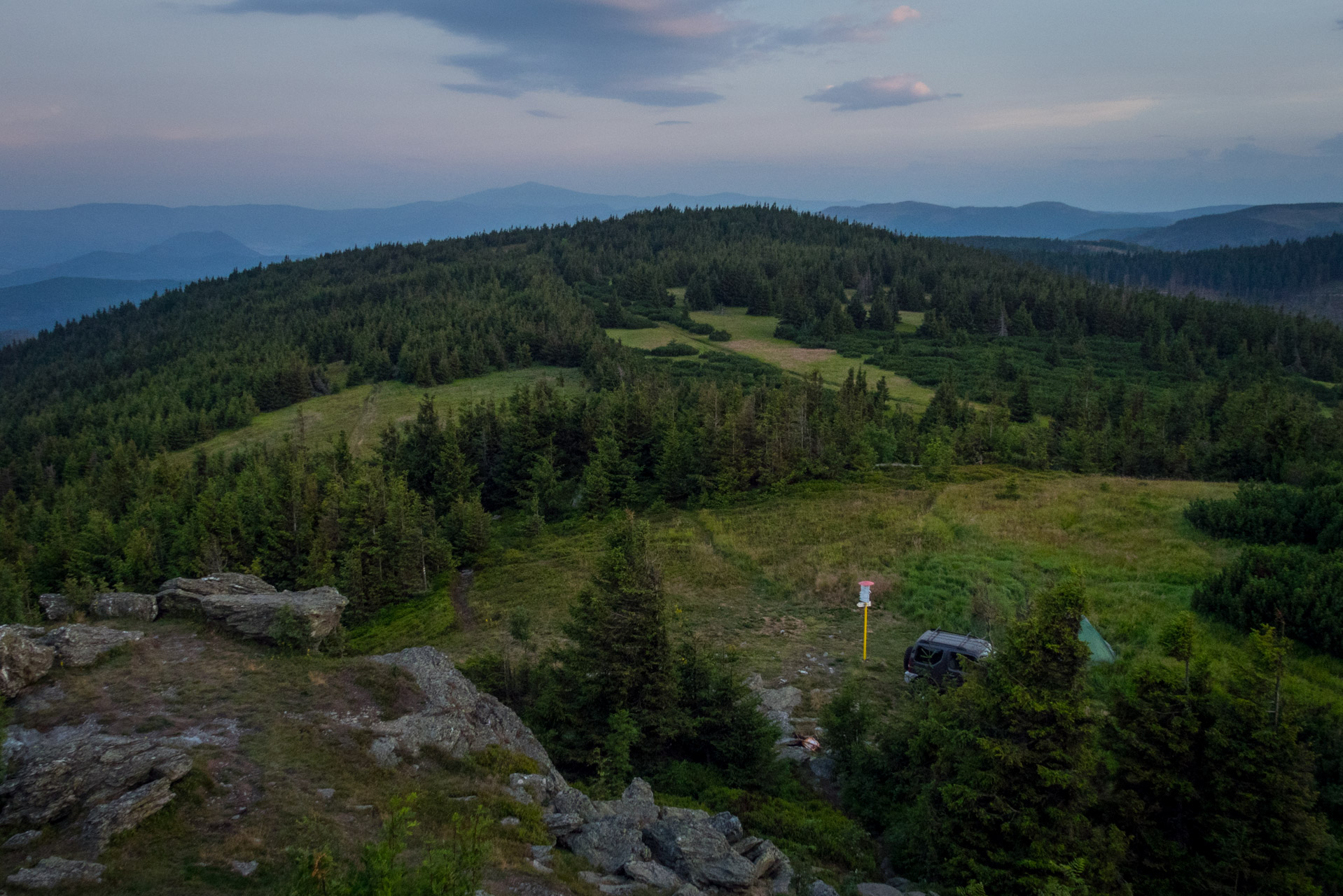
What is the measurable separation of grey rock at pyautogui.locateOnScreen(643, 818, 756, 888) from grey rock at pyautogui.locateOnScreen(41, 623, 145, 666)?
11733 mm

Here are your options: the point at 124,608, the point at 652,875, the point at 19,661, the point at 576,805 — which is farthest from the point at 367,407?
the point at 652,875

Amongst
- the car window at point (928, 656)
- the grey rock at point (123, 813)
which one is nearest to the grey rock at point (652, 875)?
the grey rock at point (123, 813)

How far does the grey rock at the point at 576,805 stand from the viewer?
12.5m

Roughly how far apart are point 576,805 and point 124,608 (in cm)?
1303

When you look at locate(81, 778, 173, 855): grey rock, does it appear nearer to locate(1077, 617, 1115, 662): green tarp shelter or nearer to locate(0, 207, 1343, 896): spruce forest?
locate(0, 207, 1343, 896): spruce forest

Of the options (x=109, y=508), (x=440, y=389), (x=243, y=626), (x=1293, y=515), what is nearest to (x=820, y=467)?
(x=1293, y=515)

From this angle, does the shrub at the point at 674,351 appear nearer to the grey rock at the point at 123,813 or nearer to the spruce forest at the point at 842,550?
the spruce forest at the point at 842,550

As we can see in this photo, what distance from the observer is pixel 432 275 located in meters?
148

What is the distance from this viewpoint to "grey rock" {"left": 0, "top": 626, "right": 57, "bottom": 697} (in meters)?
13.1

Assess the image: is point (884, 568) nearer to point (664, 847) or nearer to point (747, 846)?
point (747, 846)

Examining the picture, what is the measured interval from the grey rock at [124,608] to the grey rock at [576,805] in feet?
39.0

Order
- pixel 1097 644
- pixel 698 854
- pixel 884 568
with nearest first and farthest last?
pixel 698 854
pixel 1097 644
pixel 884 568

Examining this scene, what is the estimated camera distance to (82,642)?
14953mm

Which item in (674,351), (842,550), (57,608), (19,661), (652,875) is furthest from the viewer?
(674,351)
